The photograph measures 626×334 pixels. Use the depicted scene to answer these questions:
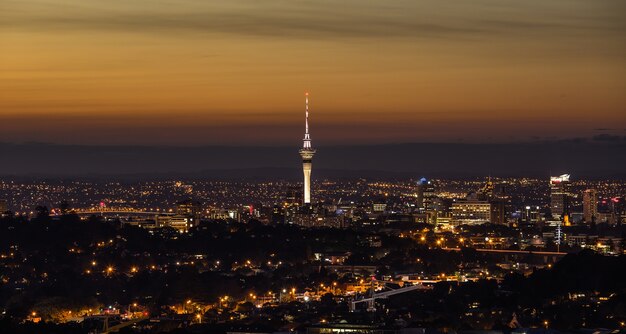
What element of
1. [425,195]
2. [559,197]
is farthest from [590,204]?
[425,195]

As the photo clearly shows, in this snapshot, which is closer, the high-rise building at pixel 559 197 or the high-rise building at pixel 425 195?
the high-rise building at pixel 559 197

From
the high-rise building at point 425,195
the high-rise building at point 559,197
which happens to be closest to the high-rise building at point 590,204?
the high-rise building at point 559,197

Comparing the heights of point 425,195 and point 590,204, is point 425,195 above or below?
above

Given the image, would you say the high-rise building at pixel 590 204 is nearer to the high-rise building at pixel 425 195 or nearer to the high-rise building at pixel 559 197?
the high-rise building at pixel 559 197

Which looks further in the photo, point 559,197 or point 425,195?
point 425,195

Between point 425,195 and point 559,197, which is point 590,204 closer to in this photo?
point 559,197

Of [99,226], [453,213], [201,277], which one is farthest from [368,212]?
[201,277]

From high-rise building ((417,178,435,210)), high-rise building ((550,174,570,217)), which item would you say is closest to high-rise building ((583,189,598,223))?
high-rise building ((550,174,570,217))

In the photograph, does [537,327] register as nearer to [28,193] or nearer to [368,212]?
[368,212]

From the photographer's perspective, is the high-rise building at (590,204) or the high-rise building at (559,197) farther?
the high-rise building at (559,197)

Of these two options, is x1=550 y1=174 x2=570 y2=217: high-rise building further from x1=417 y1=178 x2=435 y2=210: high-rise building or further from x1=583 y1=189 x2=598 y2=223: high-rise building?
x1=417 y1=178 x2=435 y2=210: high-rise building

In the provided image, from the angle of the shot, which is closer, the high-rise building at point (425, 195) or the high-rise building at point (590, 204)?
the high-rise building at point (590, 204)
